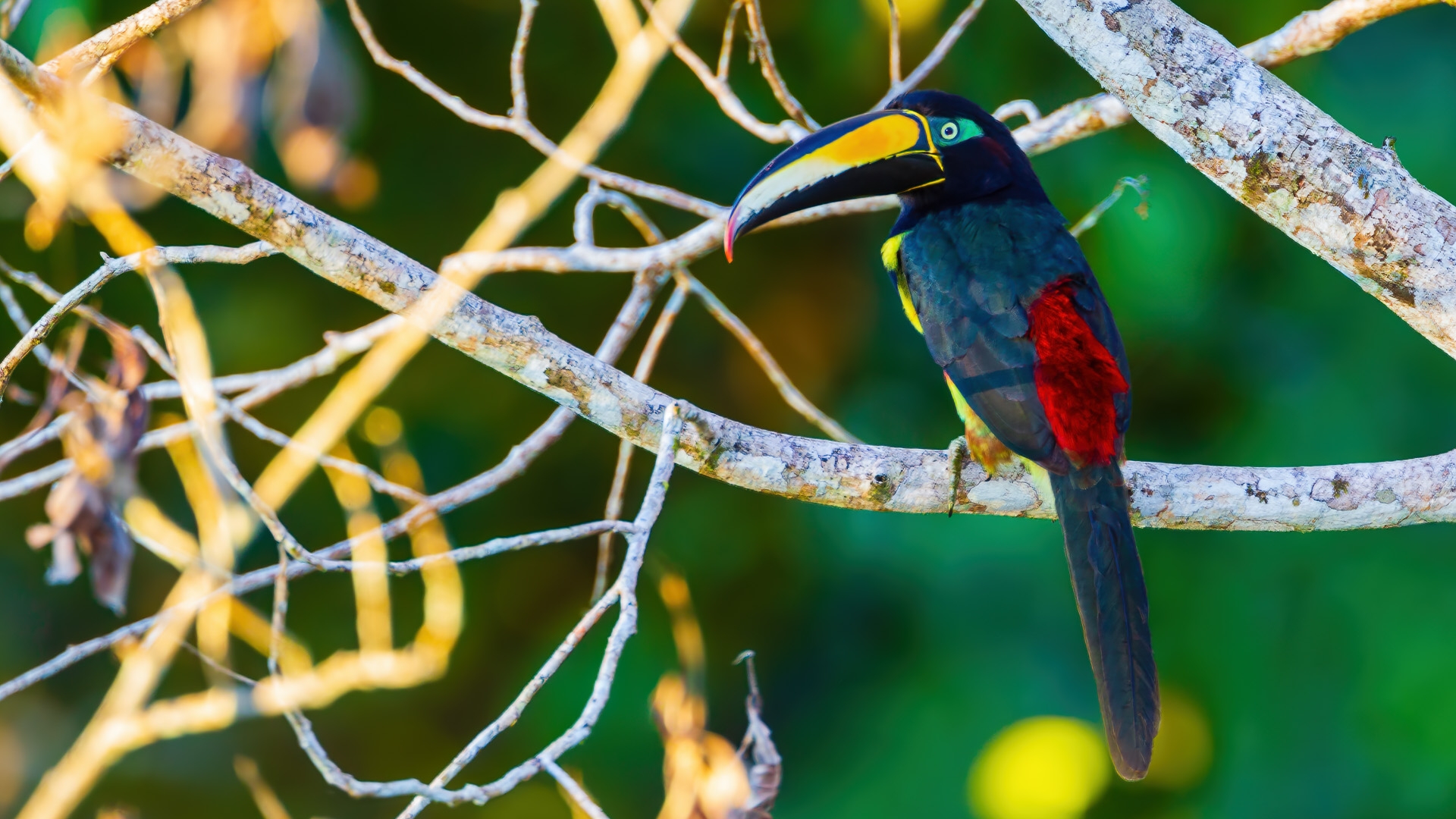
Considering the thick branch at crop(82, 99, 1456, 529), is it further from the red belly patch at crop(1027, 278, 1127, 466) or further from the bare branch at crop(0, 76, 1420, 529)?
the red belly patch at crop(1027, 278, 1127, 466)

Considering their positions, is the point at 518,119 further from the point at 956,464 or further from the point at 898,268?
the point at 956,464

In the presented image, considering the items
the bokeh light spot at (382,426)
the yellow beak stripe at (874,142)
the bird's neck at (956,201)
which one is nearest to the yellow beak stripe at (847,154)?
the yellow beak stripe at (874,142)

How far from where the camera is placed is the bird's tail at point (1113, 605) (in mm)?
1856

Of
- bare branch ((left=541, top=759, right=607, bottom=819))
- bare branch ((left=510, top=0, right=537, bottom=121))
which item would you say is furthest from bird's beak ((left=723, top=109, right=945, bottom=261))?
bare branch ((left=541, top=759, right=607, bottom=819))

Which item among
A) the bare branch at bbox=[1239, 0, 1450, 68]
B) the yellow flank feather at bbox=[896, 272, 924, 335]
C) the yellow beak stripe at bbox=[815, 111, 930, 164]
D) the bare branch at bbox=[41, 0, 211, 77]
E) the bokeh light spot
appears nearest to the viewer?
the bare branch at bbox=[41, 0, 211, 77]

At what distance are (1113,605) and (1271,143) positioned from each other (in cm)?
77

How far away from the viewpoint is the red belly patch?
2025mm

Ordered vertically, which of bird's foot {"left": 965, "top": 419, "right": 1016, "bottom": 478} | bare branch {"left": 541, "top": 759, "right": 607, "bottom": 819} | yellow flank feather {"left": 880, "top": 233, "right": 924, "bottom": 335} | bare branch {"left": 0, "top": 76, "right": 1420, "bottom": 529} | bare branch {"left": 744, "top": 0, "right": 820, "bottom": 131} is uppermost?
bare branch {"left": 744, "top": 0, "right": 820, "bottom": 131}

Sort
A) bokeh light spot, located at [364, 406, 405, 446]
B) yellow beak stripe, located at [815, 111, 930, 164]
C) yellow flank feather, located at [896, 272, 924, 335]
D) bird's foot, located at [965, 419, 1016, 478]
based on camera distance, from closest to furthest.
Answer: bird's foot, located at [965, 419, 1016, 478] → yellow beak stripe, located at [815, 111, 930, 164] → yellow flank feather, located at [896, 272, 924, 335] → bokeh light spot, located at [364, 406, 405, 446]

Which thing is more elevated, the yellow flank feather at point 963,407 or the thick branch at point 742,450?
the yellow flank feather at point 963,407

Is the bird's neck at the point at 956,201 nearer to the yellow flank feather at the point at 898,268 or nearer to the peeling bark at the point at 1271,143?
the yellow flank feather at the point at 898,268

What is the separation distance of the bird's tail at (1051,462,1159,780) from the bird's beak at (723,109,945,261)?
0.72 meters

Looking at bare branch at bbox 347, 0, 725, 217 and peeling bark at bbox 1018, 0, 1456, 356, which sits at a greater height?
bare branch at bbox 347, 0, 725, 217

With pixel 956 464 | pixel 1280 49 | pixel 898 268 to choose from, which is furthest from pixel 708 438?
pixel 1280 49
